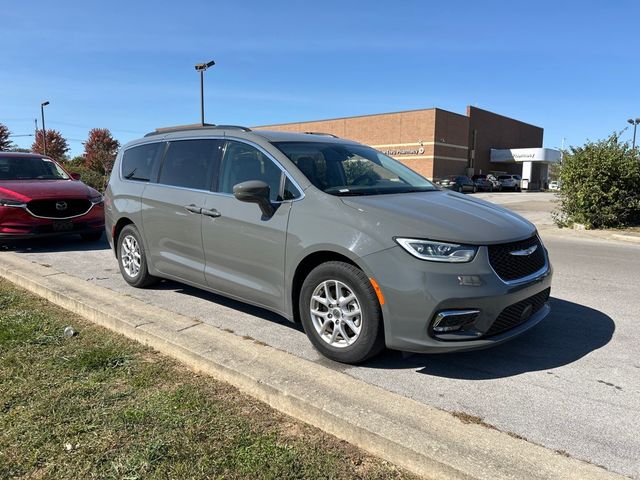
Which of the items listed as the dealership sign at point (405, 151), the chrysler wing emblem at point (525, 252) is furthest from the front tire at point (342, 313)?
the dealership sign at point (405, 151)

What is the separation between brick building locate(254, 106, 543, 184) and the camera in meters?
48.4

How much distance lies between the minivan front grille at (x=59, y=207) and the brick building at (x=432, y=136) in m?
40.6

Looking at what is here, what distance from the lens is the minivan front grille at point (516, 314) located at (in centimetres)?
348

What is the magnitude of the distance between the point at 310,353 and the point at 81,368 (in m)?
1.64

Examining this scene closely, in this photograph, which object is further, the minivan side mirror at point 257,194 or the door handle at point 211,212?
the door handle at point 211,212

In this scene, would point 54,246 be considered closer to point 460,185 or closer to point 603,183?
point 460,185

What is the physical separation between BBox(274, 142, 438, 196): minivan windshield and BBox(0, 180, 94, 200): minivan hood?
18.2ft

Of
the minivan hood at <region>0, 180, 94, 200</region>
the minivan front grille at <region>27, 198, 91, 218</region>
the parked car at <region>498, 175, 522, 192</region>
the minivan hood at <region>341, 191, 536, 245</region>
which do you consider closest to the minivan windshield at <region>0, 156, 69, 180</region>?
the minivan hood at <region>0, 180, 94, 200</region>

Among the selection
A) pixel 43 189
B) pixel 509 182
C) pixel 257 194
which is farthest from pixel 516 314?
pixel 509 182

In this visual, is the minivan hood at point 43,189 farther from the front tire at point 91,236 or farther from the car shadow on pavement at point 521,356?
the car shadow on pavement at point 521,356

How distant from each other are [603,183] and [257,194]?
11765 mm

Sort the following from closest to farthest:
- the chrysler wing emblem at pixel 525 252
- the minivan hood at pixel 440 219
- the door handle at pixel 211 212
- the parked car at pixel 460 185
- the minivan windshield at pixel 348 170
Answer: the minivan hood at pixel 440 219 → the chrysler wing emblem at pixel 525 252 → the minivan windshield at pixel 348 170 → the door handle at pixel 211 212 → the parked car at pixel 460 185

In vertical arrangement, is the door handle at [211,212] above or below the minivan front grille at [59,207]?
above

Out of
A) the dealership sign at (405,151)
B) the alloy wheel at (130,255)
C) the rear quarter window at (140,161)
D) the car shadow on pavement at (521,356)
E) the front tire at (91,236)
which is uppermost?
the dealership sign at (405,151)
